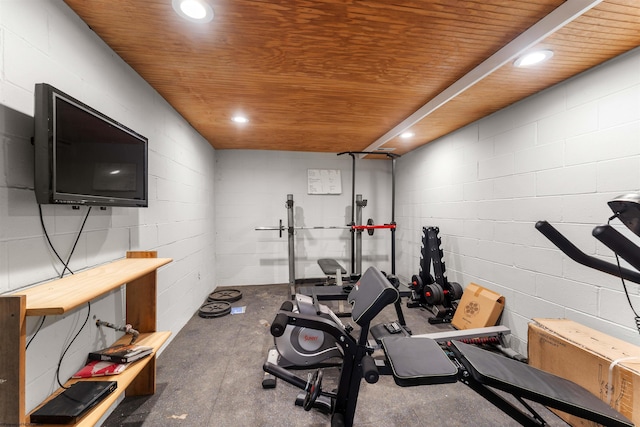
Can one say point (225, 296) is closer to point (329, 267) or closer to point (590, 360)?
point (329, 267)

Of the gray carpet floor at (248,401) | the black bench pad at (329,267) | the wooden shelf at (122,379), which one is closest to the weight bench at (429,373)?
the gray carpet floor at (248,401)

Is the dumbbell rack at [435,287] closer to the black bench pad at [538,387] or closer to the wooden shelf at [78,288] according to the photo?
the black bench pad at [538,387]

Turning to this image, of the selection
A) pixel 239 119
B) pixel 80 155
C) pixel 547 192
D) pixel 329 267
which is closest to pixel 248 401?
pixel 80 155

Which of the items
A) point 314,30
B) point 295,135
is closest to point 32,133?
point 314,30

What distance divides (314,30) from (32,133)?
4.72 feet

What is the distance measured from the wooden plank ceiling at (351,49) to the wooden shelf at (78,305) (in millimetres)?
1349

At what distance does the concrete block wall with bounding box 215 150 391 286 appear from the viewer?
4219 mm

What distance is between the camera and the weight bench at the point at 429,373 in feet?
3.45

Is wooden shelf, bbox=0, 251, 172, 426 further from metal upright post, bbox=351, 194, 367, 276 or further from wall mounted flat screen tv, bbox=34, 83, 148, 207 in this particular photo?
metal upright post, bbox=351, 194, 367, 276

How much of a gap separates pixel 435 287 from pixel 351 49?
2626mm

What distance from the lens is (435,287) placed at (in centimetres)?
295

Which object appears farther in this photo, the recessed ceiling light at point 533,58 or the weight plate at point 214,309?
the weight plate at point 214,309

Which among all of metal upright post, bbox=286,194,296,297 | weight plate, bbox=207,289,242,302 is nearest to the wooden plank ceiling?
metal upright post, bbox=286,194,296,297

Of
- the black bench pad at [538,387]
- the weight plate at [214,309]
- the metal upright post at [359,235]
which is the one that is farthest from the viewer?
the metal upright post at [359,235]
